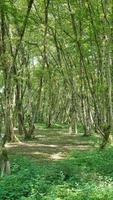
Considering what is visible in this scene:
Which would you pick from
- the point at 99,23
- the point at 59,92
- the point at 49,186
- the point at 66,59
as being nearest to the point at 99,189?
the point at 49,186

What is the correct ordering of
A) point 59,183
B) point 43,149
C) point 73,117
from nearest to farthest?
point 59,183 < point 43,149 < point 73,117

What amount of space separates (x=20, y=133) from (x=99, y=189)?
18809 mm

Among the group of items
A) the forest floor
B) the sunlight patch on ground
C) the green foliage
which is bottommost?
the green foliage

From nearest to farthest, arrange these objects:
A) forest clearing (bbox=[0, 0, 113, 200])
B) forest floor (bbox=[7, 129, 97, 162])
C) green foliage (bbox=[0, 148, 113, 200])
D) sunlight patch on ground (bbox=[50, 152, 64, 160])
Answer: green foliage (bbox=[0, 148, 113, 200]) < forest clearing (bbox=[0, 0, 113, 200]) < sunlight patch on ground (bbox=[50, 152, 64, 160]) < forest floor (bbox=[7, 129, 97, 162])

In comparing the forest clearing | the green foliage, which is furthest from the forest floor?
the green foliage

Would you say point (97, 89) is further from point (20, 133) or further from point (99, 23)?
point (20, 133)

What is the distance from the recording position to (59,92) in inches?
1976

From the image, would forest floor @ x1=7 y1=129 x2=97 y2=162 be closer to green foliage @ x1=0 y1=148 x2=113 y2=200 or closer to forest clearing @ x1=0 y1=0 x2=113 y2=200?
forest clearing @ x1=0 y1=0 x2=113 y2=200

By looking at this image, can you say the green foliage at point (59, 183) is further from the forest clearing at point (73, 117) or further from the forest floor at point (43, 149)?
the forest floor at point (43, 149)

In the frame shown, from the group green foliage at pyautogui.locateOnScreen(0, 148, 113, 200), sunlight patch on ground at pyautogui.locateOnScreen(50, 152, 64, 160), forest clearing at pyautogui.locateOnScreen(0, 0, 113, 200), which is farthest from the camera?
sunlight patch on ground at pyautogui.locateOnScreen(50, 152, 64, 160)

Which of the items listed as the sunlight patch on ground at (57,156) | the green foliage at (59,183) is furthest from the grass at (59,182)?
the sunlight patch on ground at (57,156)

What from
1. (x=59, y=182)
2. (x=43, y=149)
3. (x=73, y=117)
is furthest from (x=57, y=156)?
(x=73, y=117)

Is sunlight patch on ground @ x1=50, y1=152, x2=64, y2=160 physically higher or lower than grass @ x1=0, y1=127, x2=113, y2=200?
higher

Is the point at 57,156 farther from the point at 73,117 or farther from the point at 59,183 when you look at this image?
the point at 73,117
